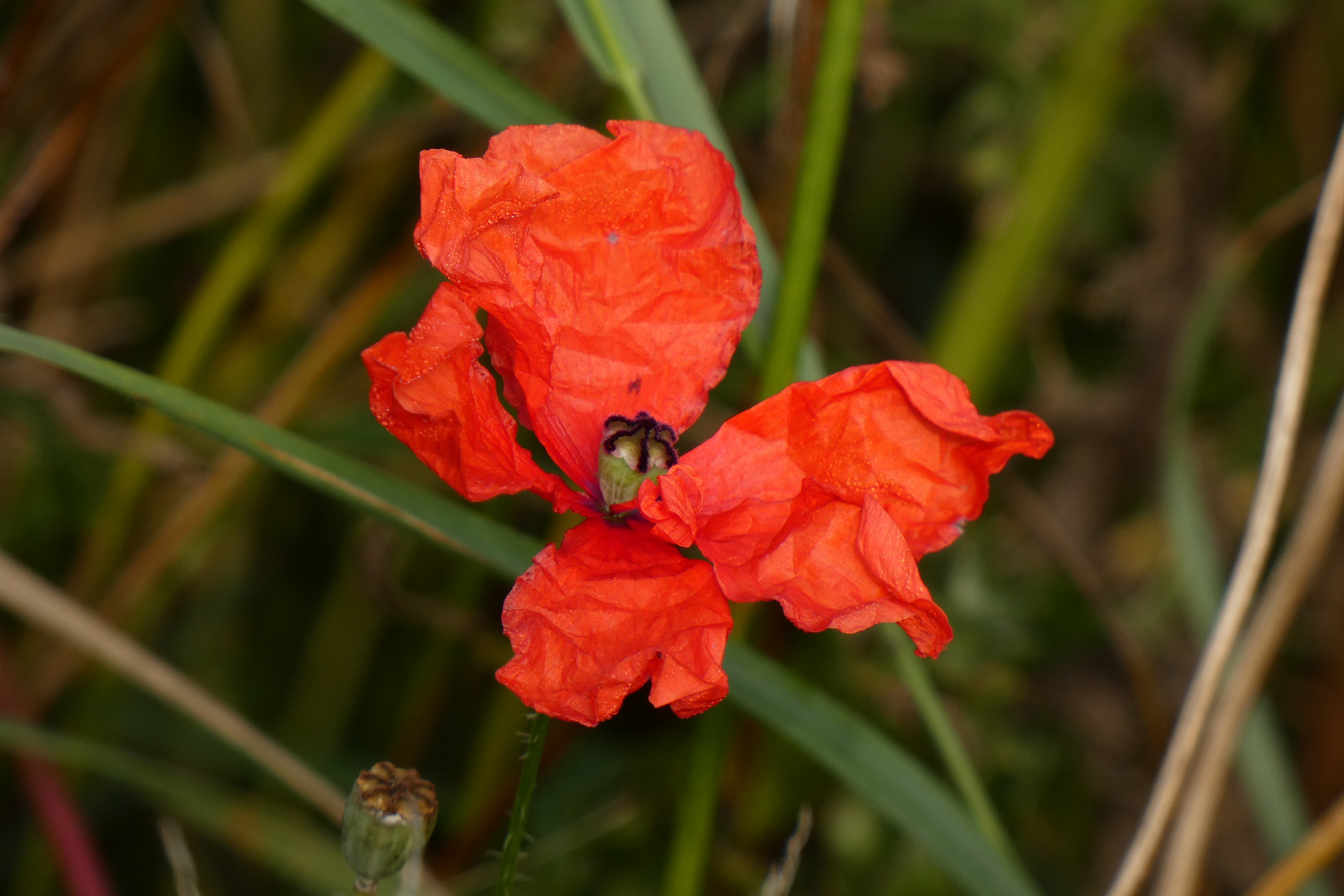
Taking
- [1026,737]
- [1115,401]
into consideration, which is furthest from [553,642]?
[1115,401]

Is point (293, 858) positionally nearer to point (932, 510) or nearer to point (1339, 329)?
point (932, 510)

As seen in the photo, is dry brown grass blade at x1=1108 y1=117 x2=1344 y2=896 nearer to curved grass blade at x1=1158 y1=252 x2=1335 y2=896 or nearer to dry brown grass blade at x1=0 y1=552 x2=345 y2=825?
curved grass blade at x1=1158 y1=252 x2=1335 y2=896

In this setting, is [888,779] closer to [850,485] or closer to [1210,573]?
[850,485]

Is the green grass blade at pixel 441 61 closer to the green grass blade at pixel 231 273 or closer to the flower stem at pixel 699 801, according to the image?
the flower stem at pixel 699 801

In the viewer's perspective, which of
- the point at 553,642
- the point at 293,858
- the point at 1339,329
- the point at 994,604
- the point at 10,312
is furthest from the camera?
the point at 1339,329

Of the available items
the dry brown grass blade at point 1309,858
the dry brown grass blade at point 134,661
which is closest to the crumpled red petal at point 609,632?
the dry brown grass blade at point 134,661

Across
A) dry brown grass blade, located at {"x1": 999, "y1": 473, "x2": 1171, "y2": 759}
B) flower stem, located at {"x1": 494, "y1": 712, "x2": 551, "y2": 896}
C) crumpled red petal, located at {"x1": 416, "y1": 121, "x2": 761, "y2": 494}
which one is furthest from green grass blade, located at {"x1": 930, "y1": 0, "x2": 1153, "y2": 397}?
flower stem, located at {"x1": 494, "y1": 712, "x2": 551, "y2": 896}
